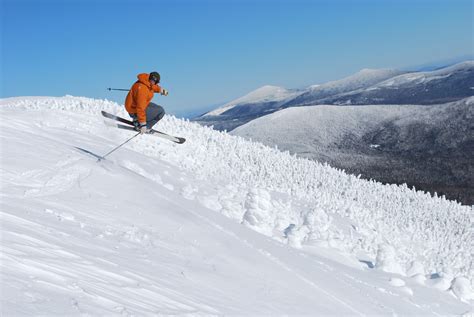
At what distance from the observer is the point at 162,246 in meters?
10.7

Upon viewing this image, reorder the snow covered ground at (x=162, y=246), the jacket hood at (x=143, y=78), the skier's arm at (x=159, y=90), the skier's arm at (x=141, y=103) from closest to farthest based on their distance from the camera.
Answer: the snow covered ground at (x=162, y=246)
the skier's arm at (x=141, y=103)
the jacket hood at (x=143, y=78)
the skier's arm at (x=159, y=90)

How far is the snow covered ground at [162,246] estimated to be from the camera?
22.5ft

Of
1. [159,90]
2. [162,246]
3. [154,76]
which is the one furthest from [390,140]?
[162,246]

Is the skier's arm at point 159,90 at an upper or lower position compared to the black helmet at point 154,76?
lower

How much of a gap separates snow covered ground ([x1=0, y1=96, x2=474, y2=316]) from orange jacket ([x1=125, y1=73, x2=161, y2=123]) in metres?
2.37

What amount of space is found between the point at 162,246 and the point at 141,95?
687 cm

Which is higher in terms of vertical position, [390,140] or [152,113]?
[152,113]

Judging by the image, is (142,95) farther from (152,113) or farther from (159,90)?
(152,113)

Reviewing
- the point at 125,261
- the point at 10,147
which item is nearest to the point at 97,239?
the point at 125,261

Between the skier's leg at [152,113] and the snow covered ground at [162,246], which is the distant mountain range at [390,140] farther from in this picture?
the skier's leg at [152,113]

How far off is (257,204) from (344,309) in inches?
403

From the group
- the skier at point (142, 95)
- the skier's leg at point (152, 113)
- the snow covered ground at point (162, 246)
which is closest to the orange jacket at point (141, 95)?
the skier at point (142, 95)

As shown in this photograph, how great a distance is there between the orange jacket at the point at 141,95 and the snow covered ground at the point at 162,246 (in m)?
2.37

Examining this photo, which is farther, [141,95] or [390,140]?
[390,140]
